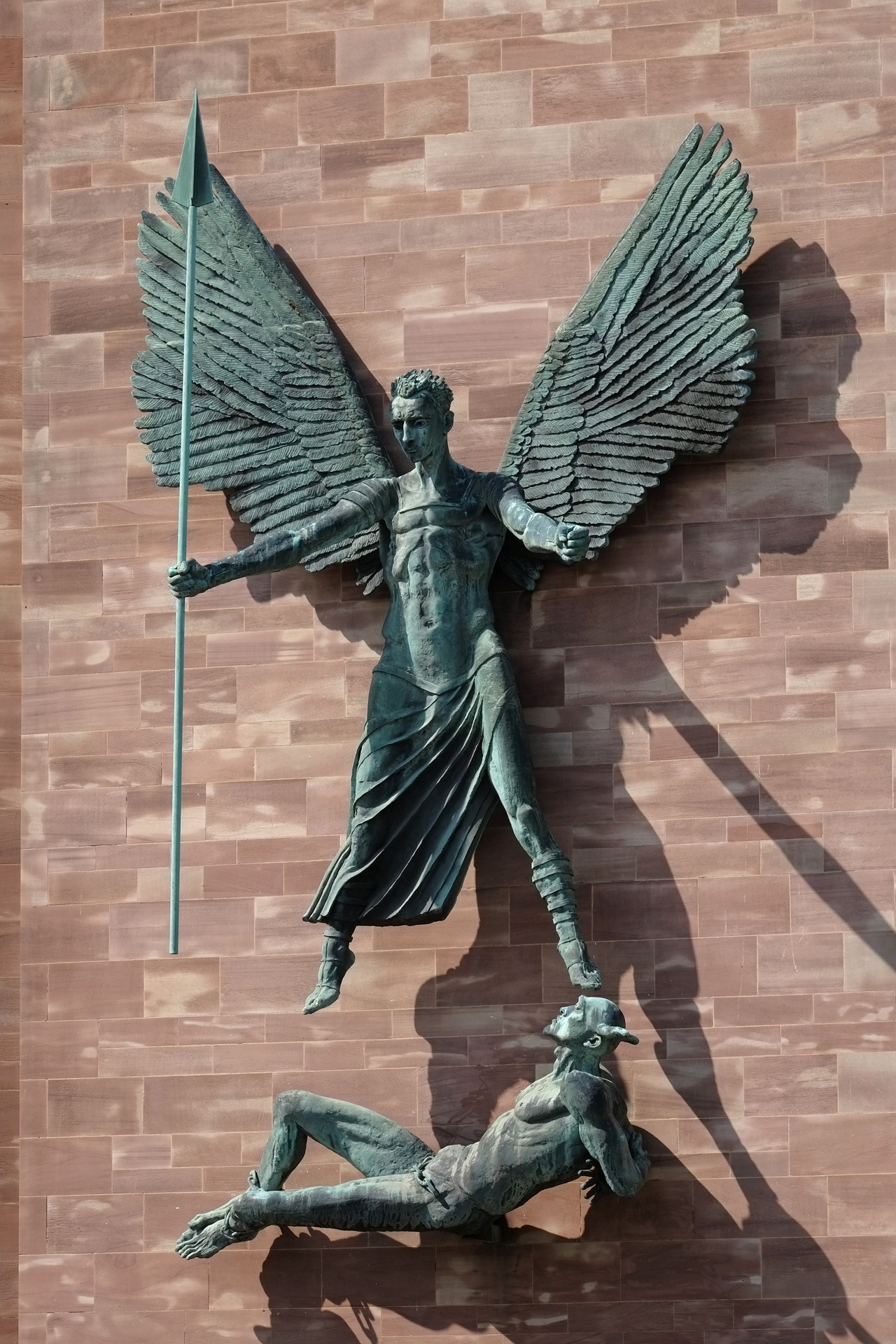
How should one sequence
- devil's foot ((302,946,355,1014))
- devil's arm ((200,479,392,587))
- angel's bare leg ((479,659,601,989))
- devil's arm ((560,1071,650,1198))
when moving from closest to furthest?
1. devil's arm ((560,1071,650,1198))
2. angel's bare leg ((479,659,601,989))
3. devil's foot ((302,946,355,1014))
4. devil's arm ((200,479,392,587))

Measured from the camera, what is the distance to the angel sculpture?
16562 mm

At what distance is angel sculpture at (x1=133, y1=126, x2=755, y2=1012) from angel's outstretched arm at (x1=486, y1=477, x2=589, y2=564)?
0.05 ft

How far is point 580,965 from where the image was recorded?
16.2 m

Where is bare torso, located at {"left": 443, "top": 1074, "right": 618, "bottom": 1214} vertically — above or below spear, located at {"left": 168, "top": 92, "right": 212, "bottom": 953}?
below

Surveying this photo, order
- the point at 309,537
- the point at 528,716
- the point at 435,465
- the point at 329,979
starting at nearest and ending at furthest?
the point at 329,979, the point at 309,537, the point at 435,465, the point at 528,716

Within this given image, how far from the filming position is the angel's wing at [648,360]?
17.0m

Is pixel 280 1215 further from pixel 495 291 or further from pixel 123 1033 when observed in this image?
pixel 495 291

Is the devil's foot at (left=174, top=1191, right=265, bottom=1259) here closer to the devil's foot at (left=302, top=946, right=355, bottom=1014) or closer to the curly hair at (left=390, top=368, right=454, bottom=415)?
the devil's foot at (left=302, top=946, right=355, bottom=1014)

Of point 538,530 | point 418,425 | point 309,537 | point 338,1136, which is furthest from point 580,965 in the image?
point 418,425

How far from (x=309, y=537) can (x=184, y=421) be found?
0.95m

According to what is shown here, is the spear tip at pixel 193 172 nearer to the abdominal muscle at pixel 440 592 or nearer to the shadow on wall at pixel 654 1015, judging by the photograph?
the abdominal muscle at pixel 440 592

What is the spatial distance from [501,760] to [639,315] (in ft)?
8.83

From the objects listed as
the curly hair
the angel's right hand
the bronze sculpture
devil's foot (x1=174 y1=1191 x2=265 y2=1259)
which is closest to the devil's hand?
the curly hair

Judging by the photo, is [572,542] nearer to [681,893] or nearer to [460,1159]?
[681,893]
